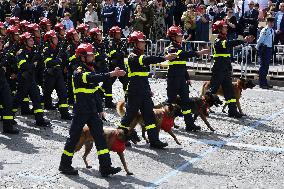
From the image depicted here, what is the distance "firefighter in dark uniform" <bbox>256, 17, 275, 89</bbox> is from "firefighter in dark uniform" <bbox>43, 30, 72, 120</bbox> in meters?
6.95

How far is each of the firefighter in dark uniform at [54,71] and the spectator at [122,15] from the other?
27.1 feet

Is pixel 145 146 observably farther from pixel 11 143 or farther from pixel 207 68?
pixel 207 68

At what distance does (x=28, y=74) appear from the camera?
1327 centimetres

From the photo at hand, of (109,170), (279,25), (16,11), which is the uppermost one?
(16,11)

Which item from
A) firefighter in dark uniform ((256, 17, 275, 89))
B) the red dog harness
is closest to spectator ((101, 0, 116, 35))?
firefighter in dark uniform ((256, 17, 275, 89))

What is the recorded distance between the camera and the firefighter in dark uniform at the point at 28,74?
1322 cm

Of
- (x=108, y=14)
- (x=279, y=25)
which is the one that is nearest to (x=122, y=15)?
(x=108, y=14)

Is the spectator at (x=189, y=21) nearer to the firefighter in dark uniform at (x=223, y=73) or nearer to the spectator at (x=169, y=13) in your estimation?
the spectator at (x=169, y=13)

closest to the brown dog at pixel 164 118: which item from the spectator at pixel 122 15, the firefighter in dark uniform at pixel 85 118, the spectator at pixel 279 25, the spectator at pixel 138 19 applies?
the firefighter in dark uniform at pixel 85 118

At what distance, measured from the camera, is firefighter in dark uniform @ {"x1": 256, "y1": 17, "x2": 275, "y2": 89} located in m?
18.3

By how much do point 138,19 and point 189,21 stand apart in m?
1.90

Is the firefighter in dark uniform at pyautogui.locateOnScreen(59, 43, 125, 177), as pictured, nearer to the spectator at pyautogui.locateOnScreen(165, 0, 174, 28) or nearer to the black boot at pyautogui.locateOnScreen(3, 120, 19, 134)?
the black boot at pyautogui.locateOnScreen(3, 120, 19, 134)

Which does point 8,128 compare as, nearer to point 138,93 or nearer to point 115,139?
point 138,93

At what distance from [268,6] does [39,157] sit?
43.2ft
